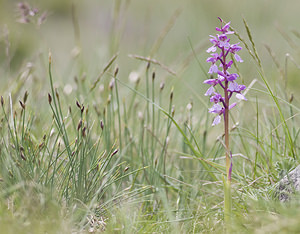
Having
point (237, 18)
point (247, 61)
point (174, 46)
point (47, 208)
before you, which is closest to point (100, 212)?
point (47, 208)

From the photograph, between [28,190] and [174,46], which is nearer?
[28,190]

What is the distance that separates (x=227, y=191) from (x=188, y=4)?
21.3 feet

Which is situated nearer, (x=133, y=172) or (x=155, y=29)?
(x=133, y=172)

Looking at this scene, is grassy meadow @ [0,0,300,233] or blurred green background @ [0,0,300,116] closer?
grassy meadow @ [0,0,300,233]

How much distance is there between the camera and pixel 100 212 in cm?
176

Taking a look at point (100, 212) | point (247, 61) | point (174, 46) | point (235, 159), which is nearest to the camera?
point (100, 212)

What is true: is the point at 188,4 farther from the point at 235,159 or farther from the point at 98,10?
the point at 235,159

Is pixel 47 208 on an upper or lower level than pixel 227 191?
lower

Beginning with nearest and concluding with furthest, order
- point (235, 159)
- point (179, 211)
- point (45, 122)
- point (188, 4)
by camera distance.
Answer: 1. point (179, 211)
2. point (235, 159)
3. point (45, 122)
4. point (188, 4)

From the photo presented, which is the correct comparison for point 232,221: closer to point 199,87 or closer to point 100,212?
point 100,212

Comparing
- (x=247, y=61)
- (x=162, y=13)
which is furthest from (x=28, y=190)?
(x=162, y=13)

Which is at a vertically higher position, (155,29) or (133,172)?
(133,172)

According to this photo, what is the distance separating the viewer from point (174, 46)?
566 centimetres

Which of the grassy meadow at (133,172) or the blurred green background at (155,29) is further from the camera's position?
the blurred green background at (155,29)
